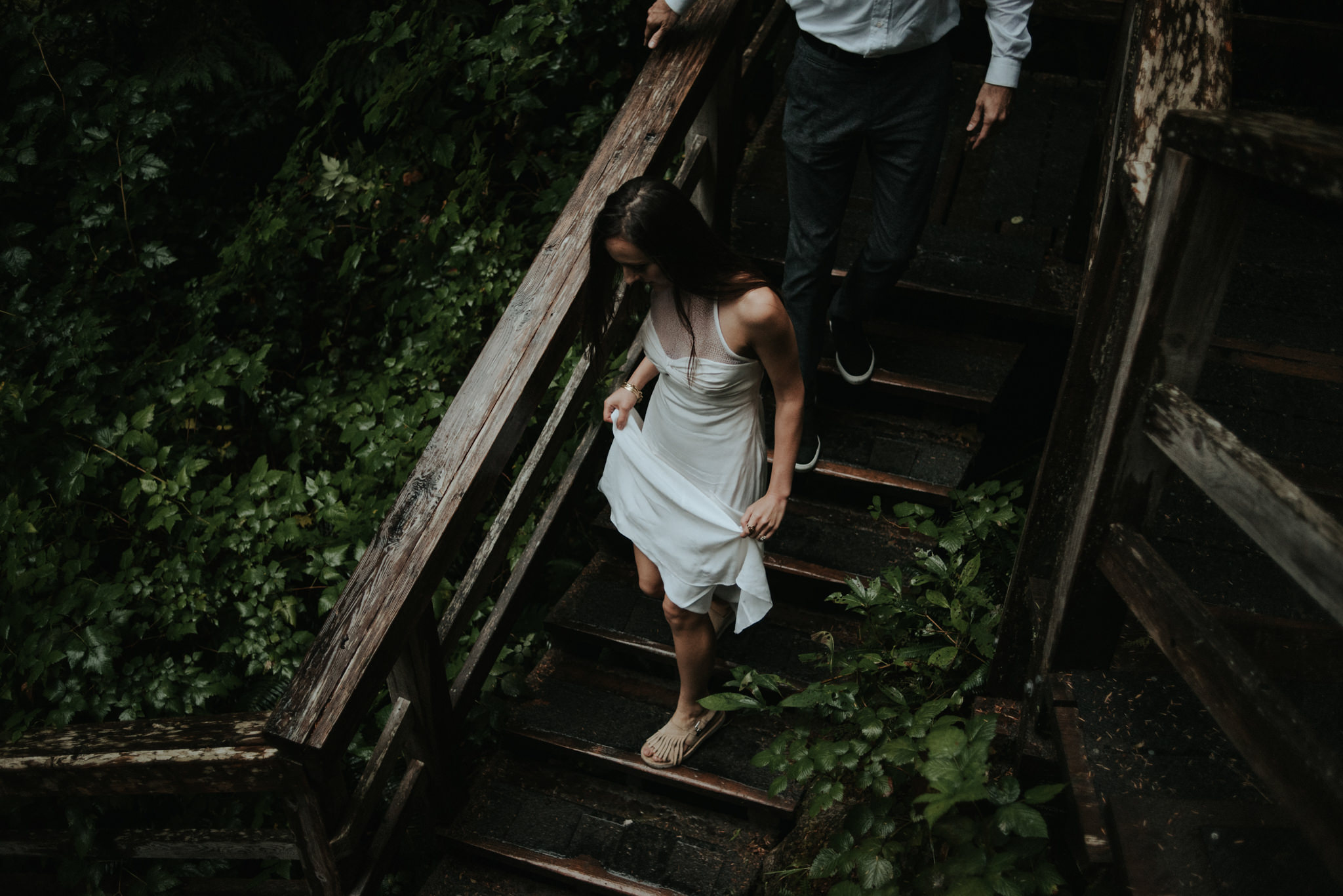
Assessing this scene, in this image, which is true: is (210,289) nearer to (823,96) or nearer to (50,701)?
(50,701)

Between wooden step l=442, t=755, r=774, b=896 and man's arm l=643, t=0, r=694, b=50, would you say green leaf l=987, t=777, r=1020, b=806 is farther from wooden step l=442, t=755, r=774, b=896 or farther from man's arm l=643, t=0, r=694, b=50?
man's arm l=643, t=0, r=694, b=50

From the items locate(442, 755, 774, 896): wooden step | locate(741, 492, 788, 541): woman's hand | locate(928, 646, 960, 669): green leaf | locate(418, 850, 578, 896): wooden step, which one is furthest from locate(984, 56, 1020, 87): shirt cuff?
locate(418, 850, 578, 896): wooden step

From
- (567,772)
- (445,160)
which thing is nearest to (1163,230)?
(567,772)

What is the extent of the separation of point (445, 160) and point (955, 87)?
2.61 meters

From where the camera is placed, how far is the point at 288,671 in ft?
11.7

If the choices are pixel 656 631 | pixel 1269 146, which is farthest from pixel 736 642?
pixel 1269 146

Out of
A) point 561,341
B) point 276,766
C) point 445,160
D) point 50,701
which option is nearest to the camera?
point 276,766

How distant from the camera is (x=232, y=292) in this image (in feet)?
15.9

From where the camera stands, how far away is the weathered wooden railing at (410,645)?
6.91 feet

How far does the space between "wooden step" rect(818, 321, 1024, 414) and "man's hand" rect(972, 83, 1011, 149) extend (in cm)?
88

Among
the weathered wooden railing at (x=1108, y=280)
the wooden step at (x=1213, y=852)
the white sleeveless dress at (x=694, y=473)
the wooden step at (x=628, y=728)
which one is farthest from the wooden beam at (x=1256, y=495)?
the wooden step at (x=628, y=728)

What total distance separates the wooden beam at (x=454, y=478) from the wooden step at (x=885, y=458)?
→ 3.75 feet

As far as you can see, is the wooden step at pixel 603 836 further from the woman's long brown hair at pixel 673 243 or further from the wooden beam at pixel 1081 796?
the woman's long brown hair at pixel 673 243

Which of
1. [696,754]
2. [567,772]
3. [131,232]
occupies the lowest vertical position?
[567,772]
